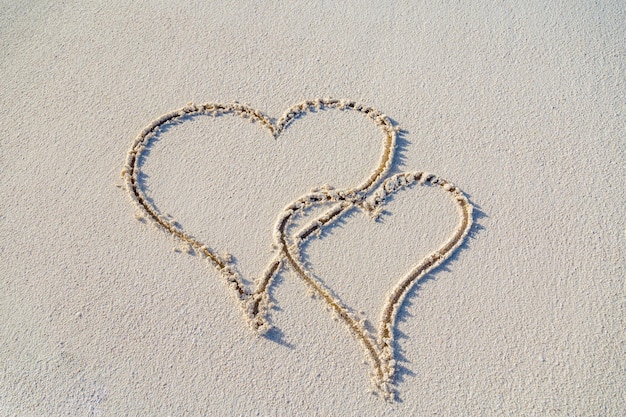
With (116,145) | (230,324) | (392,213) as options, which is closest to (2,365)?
(230,324)

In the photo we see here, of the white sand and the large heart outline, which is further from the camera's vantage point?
the large heart outline

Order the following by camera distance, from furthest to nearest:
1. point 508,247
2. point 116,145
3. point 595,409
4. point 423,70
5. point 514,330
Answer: point 423,70 → point 116,145 → point 508,247 → point 514,330 → point 595,409

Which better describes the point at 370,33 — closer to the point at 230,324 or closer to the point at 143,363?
the point at 230,324

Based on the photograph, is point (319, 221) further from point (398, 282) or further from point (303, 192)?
point (398, 282)

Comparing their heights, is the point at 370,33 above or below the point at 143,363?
above

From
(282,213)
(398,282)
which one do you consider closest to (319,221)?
(282,213)
